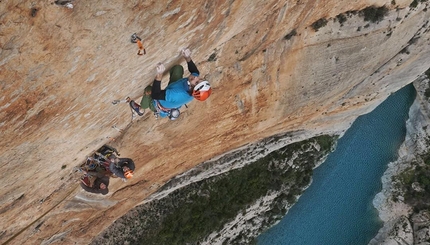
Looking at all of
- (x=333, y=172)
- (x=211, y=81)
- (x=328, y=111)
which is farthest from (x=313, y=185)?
(x=211, y=81)

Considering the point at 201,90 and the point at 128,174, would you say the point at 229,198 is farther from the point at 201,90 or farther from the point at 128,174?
the point at 201,90

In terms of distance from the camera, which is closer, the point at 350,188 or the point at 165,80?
the point at 165,80

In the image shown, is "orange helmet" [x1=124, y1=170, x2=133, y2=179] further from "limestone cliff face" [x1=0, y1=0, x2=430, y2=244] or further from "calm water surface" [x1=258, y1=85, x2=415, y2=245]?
"calm water surface" [x1=258, y1=85, x2=415, y2=245]

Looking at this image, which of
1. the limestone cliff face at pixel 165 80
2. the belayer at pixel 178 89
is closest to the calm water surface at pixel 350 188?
the limestone cliff face at pixel 165 80

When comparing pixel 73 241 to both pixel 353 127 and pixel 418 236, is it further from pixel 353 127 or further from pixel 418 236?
pixel 418 236

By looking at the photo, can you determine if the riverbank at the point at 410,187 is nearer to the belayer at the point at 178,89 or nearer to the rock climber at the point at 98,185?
the rock climber at the point at 98,185

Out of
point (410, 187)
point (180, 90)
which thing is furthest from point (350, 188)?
point (180, 90)
